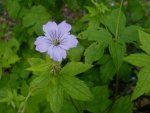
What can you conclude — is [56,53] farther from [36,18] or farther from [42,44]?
[36,18]

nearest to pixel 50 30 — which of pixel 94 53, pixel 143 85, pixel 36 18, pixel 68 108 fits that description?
pixel 94 53

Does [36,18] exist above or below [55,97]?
above

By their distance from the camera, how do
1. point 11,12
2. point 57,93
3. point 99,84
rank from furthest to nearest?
point 11,12
point 99,84
point 57,93

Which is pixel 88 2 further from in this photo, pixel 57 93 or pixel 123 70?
pixel 57 93

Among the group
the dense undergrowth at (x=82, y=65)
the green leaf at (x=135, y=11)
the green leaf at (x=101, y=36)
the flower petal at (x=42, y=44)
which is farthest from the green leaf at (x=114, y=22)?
the green leaf at (x=135, y=11)

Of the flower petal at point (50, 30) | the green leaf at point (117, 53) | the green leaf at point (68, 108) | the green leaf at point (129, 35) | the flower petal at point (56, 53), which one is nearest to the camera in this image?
the flower petal at point (56, 53)

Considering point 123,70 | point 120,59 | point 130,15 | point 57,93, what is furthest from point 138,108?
point 57,93

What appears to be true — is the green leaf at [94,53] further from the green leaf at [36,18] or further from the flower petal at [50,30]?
the green leaf at [36,18]
